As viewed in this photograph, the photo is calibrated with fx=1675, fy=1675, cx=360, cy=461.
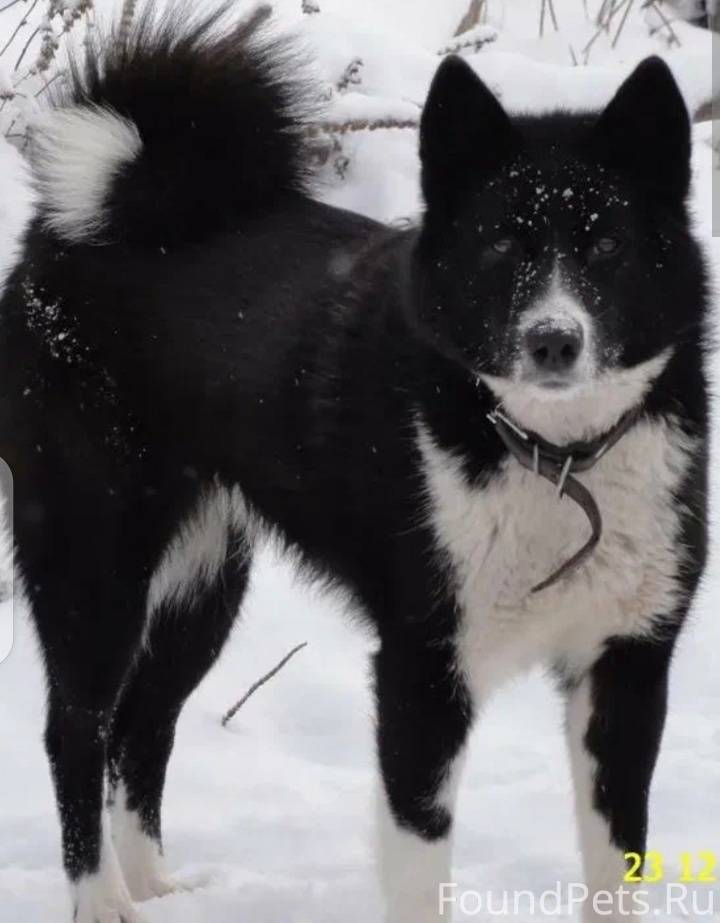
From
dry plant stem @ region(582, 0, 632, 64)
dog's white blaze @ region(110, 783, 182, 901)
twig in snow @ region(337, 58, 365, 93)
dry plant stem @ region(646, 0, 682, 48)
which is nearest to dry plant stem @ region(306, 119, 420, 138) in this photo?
twig in snow @ region(337, 58, 365, 93)

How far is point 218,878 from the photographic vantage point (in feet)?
11.8

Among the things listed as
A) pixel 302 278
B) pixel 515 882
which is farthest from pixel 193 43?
pixel 515 882

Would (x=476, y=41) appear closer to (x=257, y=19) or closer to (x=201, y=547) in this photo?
(x=257, y=19)

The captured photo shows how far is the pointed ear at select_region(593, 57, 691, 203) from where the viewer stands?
2734mm

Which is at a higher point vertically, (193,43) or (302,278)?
(193,43)

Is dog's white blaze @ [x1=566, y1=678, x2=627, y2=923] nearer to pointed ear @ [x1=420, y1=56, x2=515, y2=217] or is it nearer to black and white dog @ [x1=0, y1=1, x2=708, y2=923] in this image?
black and white dog @ [x1=0, y1=1, x2=708, y2=923]

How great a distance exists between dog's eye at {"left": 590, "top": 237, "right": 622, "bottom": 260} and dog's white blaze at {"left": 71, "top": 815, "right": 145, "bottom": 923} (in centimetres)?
164

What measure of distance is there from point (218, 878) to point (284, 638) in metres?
1.19

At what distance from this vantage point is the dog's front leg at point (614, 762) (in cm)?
305

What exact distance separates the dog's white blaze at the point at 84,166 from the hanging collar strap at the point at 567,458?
1055 mm

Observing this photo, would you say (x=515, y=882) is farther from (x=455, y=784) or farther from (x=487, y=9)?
(x=487, y=9)

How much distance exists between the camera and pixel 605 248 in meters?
2.68

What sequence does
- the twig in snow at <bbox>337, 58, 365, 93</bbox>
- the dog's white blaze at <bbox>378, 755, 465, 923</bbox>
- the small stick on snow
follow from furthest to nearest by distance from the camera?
the twig in snow at <bbox>337, 58, 365, 93</bbox> → the small stick on snow → the dog's white blaze at <bbox>378, 755, 465, 923</bbox>

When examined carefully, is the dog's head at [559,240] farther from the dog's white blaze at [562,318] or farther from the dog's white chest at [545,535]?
the dog's white chest at [545,535]
